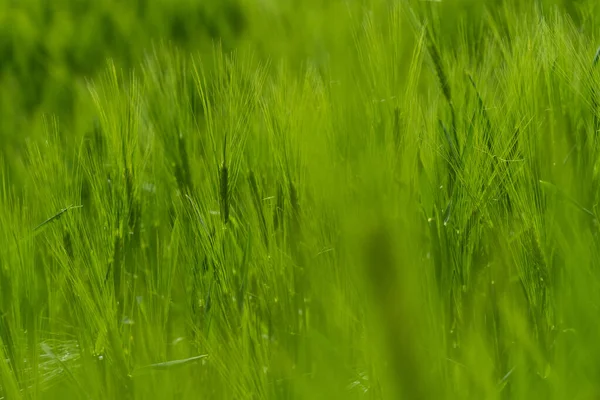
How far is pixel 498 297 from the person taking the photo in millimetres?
742

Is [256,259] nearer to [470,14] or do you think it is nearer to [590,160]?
[590,160]

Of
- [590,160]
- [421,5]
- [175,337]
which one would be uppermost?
[421,5]

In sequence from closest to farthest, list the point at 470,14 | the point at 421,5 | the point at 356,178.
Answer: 1. the point at 356,178
2. the point at 421,5
3. the point at 470,14

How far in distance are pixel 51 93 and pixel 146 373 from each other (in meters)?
1.16

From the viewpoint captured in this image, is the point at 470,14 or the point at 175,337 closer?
the point at 175,337

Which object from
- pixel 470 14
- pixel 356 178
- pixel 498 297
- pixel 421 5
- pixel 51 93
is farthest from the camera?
pixel 51 93

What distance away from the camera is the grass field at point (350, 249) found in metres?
0.64

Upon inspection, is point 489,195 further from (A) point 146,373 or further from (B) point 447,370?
(A) point 146,373

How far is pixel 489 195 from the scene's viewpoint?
29.8 inches

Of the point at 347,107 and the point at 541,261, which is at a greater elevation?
the point at 347,107

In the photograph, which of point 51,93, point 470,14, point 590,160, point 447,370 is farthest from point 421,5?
point 51,93

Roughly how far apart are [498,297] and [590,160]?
163 mm

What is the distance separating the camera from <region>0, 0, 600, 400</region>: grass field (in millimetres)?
638

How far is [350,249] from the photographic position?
607mm
